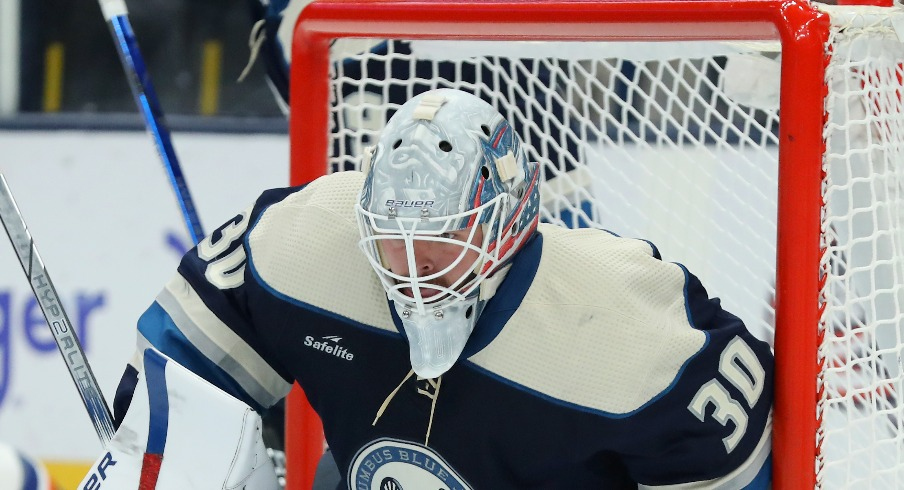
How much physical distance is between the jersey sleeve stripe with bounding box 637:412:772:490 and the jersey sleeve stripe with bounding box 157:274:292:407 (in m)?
0.45

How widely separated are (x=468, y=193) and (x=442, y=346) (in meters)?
0.16

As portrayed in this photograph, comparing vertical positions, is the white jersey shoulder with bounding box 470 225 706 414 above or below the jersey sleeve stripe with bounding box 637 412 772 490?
above

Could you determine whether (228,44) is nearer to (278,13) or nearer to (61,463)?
(278,13)

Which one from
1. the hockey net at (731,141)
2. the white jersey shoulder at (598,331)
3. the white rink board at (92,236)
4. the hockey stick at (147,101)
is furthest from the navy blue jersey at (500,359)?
the white rink board at (92,236)

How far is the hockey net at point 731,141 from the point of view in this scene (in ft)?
3.91

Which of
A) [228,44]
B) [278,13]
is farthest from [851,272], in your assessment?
[228,44]

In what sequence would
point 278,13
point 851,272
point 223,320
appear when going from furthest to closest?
1. point 278,13
2. point 223,320
3. point 851,272

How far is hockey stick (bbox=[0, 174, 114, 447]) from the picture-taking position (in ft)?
4.73

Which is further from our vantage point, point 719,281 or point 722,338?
point 719,281

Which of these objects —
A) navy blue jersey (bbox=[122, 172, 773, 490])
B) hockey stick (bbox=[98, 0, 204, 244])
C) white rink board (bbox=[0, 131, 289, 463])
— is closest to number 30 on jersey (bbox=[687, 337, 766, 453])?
navy blue jersey (bbox=[122, 172, 773, 490])

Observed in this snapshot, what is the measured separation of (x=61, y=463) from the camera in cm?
241

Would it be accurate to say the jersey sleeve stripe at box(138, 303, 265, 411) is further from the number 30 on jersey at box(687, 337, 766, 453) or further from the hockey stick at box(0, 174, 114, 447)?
the number 30 on jersey at box(687, 337, 766, 453)

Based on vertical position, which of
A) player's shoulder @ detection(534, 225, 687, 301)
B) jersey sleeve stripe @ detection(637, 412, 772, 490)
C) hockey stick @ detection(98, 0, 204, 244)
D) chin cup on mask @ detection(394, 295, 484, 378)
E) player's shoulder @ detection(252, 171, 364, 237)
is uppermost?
hockey stick @ detection(98, 0, 204, 244)

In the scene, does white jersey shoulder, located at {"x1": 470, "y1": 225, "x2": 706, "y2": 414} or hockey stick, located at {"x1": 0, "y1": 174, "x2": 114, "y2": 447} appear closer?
white jersey shoulder, located at {"x1": 470, "y1": 225, "x2": 706, "y2": 414}
